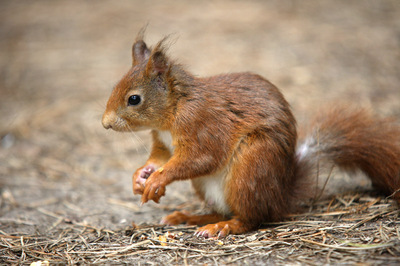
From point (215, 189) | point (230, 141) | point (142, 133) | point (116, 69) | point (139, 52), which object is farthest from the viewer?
point (116, 69)

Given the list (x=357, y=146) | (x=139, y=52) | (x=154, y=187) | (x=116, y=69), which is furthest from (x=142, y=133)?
(x=357, y=146)

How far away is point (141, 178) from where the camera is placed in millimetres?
2555

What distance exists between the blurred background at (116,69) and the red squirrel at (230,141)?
0.32 meters

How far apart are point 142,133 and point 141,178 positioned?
7.47ft

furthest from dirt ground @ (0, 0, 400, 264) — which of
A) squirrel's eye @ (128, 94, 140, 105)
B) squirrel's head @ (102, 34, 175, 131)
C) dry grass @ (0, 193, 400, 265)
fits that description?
squirrel's eye @ (128, 94, 140, 105)

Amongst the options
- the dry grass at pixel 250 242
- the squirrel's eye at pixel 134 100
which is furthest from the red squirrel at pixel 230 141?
the dry grass at pixel 250 242

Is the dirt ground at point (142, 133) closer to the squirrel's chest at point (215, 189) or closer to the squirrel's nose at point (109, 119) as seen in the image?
the squirrel's chest at point (215, 189)

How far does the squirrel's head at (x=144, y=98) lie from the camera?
2385 millimetres

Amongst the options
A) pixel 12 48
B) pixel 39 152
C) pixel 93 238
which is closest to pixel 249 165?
pixel 93 238

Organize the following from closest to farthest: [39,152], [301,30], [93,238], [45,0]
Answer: [93,238]
[39,152]
[301,30]
[45,0]

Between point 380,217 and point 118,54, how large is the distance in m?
4.97

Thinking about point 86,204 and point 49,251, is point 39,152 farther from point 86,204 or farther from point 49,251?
point 49,251

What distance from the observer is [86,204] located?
3297 millimetres

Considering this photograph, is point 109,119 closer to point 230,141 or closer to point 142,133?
point 230,141
